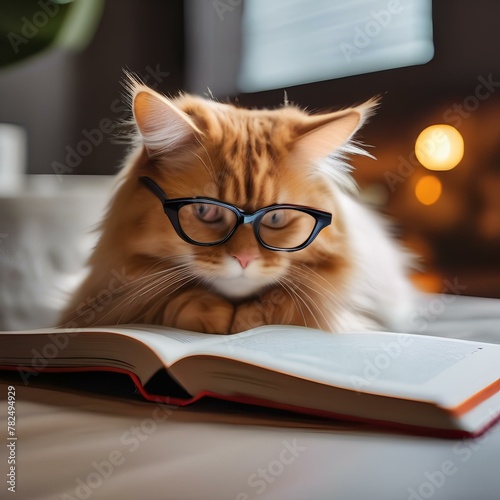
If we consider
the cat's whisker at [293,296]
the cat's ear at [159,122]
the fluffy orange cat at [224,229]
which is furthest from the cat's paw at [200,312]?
the cat's ear at [159,122]

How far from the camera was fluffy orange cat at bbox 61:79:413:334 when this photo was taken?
960 mm

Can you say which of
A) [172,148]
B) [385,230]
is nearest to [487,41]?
[385,230]

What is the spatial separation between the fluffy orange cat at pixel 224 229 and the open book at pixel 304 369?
179mm

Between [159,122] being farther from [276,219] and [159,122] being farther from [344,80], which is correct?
[344,80]

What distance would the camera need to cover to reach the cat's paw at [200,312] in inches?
36.8

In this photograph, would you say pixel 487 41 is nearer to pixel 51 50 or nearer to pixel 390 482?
pixel 51 50


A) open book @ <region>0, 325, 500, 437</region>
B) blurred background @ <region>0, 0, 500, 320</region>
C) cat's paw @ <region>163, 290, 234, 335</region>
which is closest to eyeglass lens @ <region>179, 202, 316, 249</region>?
cat's paw @ <region>163, 290, 234, 335</region>

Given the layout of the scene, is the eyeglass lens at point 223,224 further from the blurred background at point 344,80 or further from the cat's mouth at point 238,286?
the blurred background at point 344,80

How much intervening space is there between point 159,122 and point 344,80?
69 centimetres

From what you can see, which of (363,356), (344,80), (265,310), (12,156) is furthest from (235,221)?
(344,80)

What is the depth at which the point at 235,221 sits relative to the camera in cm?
98

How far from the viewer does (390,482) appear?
455 mm

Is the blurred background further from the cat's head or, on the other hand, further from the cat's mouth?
the cat's mouth

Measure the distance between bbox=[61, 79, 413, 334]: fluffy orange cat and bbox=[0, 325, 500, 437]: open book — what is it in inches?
7.1
